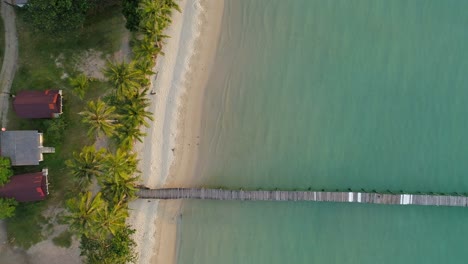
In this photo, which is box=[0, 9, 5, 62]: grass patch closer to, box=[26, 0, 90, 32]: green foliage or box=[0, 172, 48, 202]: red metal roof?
box=[26, 0, 90, 32]: green foliage

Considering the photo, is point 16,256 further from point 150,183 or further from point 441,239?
point 441,239

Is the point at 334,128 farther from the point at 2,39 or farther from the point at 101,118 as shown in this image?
the point at 2,39

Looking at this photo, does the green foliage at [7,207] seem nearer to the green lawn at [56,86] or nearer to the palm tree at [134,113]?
the green lawn at [56,86]

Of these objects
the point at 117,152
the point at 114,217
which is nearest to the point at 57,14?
the point at 117,152

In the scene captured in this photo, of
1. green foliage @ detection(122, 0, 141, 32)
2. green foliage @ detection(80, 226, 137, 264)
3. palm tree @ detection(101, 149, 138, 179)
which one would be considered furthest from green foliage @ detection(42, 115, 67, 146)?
green foliage @ detection(122, 0, 141, 32)

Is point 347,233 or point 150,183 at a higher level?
point 150,183

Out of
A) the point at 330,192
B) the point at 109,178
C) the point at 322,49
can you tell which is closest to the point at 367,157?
the point at 330,192
